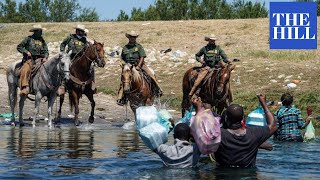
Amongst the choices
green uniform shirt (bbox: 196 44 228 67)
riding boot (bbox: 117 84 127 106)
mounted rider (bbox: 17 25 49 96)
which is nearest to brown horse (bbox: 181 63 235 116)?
green uniform shirt (bbox: 196 44 228 67)

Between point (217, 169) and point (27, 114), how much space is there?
14.1 m

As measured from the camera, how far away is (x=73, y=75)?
21.5 m

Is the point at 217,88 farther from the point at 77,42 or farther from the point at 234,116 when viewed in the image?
the point at 234,116

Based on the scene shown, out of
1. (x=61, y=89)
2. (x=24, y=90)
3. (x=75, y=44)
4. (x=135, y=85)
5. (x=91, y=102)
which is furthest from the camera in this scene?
(x=91, y=102)

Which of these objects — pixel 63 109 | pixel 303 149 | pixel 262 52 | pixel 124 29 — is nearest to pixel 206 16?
pixel 124 29

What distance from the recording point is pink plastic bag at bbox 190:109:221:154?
33.5ft

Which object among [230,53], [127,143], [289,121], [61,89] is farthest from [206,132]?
[230,53]

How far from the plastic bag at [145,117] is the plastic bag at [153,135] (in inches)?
13.0

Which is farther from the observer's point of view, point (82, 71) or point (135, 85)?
point (82, 71)

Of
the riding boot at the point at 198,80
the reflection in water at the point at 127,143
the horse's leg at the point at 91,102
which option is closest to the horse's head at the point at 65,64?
the horse's leg at the point at 91,102

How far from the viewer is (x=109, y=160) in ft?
41.2

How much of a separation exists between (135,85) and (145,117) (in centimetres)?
933

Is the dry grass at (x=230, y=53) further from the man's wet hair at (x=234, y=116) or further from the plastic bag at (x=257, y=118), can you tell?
the man's wet hair at (x=234, y=116)

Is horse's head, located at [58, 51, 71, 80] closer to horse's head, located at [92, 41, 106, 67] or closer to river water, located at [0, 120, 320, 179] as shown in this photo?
horse's head, located at [92, 41, 106, 67]
